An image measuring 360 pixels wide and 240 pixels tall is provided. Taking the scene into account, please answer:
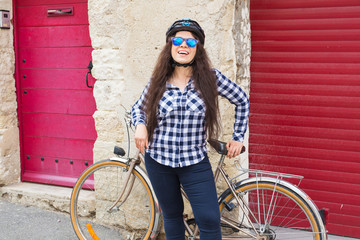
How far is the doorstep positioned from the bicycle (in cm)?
21

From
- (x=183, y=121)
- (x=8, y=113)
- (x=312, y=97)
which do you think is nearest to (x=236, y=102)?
(x=183, y=121)

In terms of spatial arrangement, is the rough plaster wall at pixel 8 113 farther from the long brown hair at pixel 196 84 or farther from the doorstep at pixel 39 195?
the long brown hair at pixel 196 84

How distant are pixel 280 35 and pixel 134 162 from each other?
1659 millimetres

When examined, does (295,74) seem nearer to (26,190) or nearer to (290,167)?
(290,167)

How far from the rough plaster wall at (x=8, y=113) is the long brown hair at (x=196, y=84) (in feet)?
8.04

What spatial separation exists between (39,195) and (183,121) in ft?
7.99

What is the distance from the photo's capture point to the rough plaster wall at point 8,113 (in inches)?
175

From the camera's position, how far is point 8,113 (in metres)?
4.52

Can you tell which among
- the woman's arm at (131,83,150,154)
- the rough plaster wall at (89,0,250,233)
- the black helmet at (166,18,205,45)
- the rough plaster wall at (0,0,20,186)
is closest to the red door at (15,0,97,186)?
the rough plaster wall at (0,0,20,186)

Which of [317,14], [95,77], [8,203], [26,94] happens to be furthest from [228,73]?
[8,203]

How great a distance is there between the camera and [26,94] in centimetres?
464

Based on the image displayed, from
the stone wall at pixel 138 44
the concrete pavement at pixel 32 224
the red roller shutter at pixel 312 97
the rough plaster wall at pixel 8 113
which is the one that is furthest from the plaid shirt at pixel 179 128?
the rough plaster wall at pixel 8 113

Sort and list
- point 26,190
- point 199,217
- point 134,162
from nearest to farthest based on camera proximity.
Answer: point 199,217
point 134,162
point 26,190

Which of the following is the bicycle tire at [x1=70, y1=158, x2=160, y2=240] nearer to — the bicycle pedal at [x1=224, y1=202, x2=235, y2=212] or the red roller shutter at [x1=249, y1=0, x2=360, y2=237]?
the bicycle pedal at [x1=224, y1=202, x2=235, y2=212]
